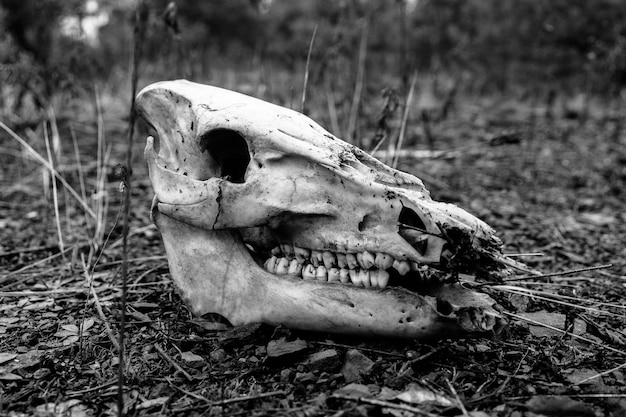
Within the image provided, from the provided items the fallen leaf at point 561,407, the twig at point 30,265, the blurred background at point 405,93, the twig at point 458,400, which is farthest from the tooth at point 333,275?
the twig at point 30,265

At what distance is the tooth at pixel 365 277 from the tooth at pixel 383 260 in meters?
0.09

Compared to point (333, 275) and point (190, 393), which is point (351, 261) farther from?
point (190, 393)

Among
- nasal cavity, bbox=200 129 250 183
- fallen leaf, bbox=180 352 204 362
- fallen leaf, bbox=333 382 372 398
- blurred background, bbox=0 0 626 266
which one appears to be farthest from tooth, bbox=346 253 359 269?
blurred background, bbox=0 0 626 266

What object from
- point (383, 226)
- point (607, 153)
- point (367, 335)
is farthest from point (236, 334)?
point (607, 153)

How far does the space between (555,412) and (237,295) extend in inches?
57.4

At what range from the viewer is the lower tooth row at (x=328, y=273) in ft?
8.30

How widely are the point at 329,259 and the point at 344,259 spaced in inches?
2.9

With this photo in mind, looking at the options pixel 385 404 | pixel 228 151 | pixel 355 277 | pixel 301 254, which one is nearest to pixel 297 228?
pixel 301 254

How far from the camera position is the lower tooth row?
2.53 meters

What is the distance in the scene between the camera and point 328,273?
263 cm

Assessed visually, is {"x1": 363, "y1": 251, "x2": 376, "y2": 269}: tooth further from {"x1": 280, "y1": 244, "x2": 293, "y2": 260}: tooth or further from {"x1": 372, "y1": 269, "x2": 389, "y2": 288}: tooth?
{"x1": 280, "y1": 244, "x2": 293, "y2": 260}: tooth

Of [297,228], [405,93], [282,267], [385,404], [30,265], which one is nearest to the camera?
[385,404]

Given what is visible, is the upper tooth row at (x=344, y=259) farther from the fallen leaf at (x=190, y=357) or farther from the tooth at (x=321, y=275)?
the fallen leaf at (x=190, y=357)

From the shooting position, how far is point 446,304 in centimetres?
244
